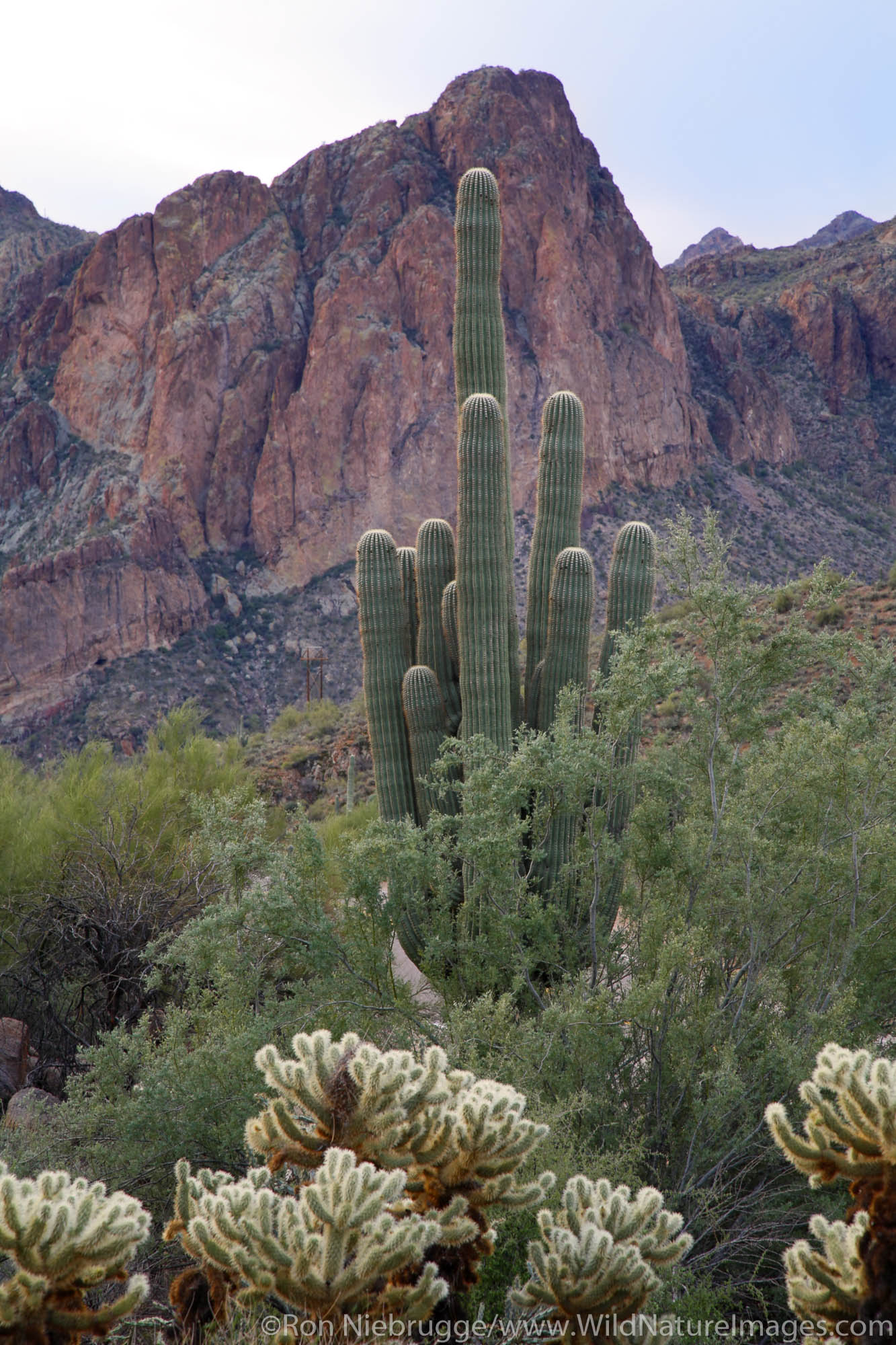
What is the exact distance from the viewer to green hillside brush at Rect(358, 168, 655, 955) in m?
7.59

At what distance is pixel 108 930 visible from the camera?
308 inches

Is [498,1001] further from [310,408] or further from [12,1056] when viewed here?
[310,408]

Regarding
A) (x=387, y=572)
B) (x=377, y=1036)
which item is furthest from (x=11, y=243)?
(x=377, y=1036)

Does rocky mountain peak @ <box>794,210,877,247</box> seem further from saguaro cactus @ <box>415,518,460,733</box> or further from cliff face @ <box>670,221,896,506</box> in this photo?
saguaro cactus @ <box>415,518,460,733</box>

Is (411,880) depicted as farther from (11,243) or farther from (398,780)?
(11,243)

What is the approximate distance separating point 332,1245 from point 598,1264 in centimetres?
74

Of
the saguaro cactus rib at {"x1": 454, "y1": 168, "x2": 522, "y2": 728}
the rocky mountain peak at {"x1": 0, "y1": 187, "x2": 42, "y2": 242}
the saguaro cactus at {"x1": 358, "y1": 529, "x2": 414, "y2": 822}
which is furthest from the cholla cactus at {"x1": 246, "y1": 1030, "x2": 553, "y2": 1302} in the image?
the rocky mountain peak at {"x1": 0, "y1": 187, "x2": 42, "y2": 242}

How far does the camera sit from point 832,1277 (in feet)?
8.46

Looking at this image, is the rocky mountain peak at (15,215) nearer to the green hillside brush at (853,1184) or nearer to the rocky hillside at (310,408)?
the rocky hillside at (310,408)

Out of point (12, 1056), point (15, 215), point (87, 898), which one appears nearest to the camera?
point (12, 1056)

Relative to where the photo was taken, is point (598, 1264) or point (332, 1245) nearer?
point (332, 1245)

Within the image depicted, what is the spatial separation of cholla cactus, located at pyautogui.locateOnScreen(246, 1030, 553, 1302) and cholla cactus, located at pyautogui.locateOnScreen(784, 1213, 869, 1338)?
746 mm

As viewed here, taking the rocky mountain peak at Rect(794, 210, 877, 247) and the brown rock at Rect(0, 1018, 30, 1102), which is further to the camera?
the rocky mountain peak at Rect(794, 210, 877, 247)

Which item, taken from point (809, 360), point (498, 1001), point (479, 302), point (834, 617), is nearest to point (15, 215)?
point (809, 360)
